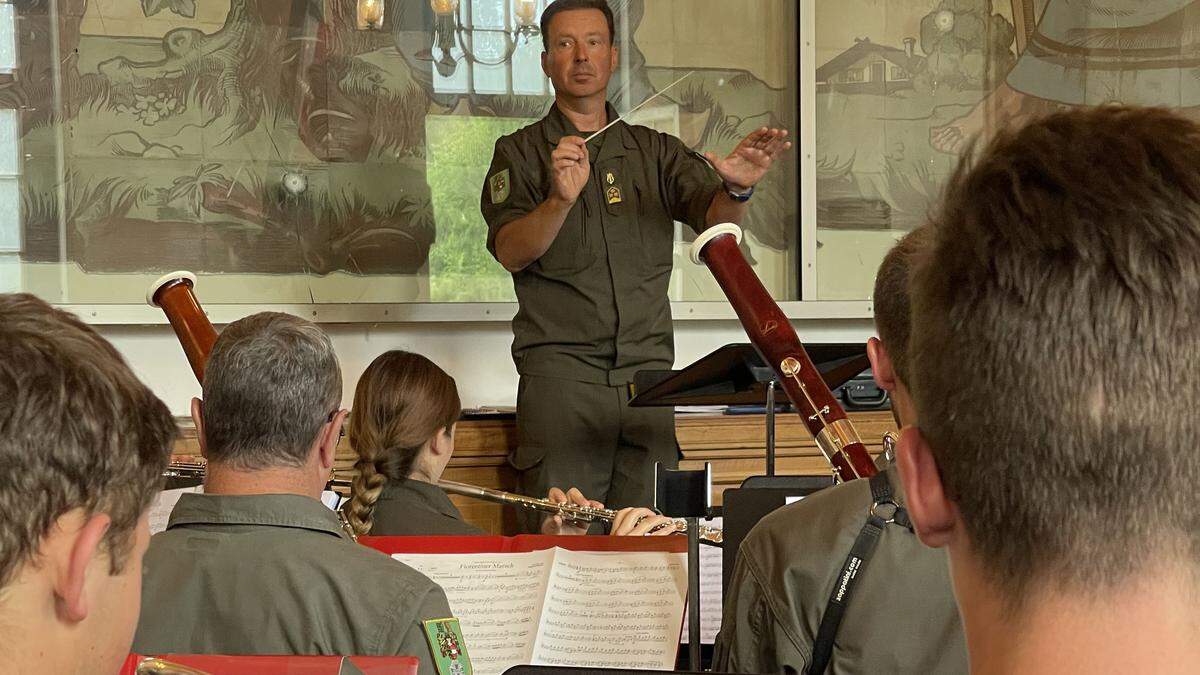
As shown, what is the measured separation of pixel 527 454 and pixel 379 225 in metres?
1.02

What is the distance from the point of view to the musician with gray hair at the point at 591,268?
3799 millimetres

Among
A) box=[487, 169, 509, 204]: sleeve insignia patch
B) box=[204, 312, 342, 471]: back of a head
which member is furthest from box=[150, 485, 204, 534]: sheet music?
box=[487, 169, 509, 204]: sleeve insignia patch

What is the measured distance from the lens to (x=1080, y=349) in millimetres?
713

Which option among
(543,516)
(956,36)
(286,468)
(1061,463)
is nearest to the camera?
(1061,463)

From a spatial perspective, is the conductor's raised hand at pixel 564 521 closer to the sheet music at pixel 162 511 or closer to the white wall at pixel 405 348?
the sheet music at pixel 162 511

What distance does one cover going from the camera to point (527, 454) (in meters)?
3.84

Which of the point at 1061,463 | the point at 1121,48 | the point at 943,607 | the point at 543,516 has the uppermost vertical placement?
the point at 1121,48

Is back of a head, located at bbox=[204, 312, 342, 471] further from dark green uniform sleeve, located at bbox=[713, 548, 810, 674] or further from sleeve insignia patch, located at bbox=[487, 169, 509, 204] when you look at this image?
sleeve insignia patch, located at bbox=[487, 169, 509, 204]

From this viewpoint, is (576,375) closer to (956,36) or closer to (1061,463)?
(956,36)

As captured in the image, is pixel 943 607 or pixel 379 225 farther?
pixel 379 225

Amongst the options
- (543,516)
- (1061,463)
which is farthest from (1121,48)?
(1061,463)

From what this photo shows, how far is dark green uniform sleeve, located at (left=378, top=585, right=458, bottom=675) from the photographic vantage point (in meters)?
1.71

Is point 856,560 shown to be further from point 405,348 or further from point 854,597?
point 405,348

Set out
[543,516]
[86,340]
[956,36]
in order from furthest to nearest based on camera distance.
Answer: [956,36], [543,516], [86,340]
